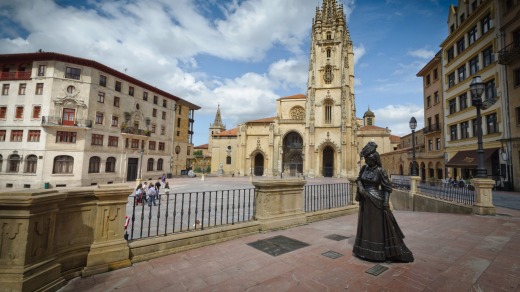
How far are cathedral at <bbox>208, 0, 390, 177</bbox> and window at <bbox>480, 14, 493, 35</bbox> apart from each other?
64.9 feet

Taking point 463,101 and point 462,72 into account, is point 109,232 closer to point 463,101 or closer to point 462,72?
point 463,101

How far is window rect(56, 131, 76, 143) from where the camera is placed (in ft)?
74.0

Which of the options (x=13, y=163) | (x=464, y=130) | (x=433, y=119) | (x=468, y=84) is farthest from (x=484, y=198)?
(x=13, y=163)

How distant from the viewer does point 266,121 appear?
140 feet

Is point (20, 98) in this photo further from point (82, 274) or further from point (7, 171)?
point (82, 274)

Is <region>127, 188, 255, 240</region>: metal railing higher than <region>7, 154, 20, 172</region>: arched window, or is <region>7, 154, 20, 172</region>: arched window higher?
<region>7, 154, 20, 172</region>: arched window

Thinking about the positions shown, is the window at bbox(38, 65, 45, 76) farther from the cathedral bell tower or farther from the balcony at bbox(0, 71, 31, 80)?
the cathedral bell tower

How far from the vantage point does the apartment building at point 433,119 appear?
22.8 metres

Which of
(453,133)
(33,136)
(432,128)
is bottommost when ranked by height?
(33,136)

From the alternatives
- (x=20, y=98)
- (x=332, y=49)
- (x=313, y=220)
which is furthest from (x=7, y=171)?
(x=332, y=49)

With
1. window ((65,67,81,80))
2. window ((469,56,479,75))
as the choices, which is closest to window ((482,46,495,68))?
window ((469,56,479,75))

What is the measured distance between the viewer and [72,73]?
77.8 ft

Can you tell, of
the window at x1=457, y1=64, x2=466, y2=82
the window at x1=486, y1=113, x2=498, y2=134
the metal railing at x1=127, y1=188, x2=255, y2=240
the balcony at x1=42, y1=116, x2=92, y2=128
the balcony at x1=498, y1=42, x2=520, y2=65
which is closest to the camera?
the metal railing at x1=127, y1=188, x2=255, y2=240

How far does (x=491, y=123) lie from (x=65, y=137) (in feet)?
124
